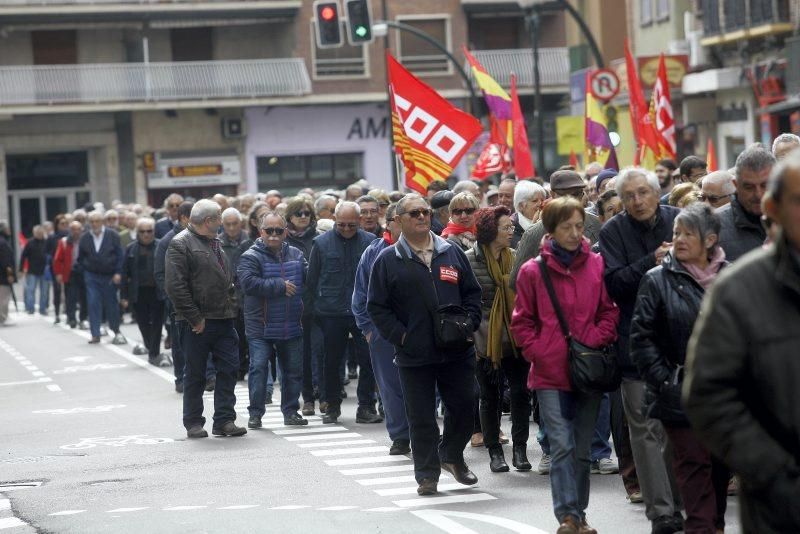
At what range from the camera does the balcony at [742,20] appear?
101ft

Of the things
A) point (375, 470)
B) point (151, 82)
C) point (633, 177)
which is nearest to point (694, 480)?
point (633, 177)

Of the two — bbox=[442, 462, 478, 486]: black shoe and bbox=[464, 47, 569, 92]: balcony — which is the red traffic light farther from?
bbox=[464, 47, 569, 92]: balcony

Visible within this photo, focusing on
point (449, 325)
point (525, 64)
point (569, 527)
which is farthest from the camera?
point (525, 64)

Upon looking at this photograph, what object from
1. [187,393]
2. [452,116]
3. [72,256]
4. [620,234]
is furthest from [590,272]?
[72,256]

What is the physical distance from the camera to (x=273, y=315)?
44.9ft

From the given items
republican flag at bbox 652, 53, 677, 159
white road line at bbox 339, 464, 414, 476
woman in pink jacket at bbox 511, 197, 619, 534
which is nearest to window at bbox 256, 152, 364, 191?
republican flag at bbox 652, 53, 677, 159

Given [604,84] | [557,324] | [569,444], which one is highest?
[604,84]

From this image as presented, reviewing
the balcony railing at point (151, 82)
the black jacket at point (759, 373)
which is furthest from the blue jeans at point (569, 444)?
the balcony railing at point (151, 82)

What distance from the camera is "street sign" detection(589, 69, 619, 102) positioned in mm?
24484

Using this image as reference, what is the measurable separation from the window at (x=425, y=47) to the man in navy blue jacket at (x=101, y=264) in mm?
25117

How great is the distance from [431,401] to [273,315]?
13.2ft

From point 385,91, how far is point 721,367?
4358cm

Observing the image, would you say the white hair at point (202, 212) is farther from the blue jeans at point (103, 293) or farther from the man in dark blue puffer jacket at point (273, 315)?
the blue jeans at point (103, 293)

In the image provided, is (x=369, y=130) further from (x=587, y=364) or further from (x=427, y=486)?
(x=587, y=364)
